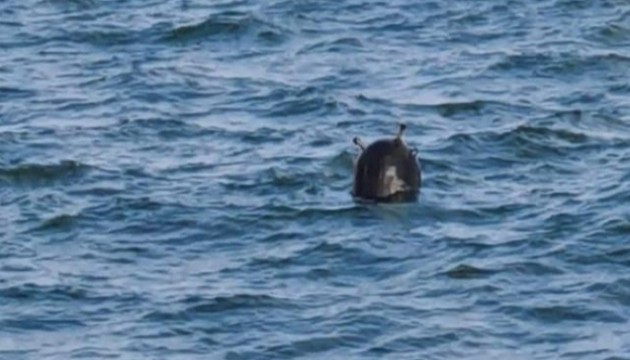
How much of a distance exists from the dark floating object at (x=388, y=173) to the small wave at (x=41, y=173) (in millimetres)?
3322

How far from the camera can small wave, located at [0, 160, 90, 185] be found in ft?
89.5

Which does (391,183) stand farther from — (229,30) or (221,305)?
(229,30)

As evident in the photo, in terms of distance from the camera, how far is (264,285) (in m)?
23.5

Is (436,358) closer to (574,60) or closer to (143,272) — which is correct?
(143,272)

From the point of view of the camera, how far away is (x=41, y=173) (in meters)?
27.4

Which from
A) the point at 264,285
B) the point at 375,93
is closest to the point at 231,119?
the point at 375,93

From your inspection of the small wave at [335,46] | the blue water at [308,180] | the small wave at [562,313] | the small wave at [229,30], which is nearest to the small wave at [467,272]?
the blue water at [308,180]

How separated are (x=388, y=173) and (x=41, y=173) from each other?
3.97 meters

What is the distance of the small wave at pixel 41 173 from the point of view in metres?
27.3

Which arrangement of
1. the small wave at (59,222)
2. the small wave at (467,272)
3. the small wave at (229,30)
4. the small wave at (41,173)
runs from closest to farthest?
1. the small wave at (467,272)
2. the small wave at (59,222)
3. the small wave at (41,173)
4. the small wave at (229,30)

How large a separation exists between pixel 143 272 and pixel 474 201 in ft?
13.0

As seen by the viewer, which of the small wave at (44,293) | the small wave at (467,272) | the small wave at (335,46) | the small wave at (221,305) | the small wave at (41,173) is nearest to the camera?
the small wave at (221,305)

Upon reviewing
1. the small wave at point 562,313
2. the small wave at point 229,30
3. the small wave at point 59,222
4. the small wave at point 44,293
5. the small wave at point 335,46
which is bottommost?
the small wave at point 562,313

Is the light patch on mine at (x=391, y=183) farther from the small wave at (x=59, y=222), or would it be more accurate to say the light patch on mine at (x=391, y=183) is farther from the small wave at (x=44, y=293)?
the small wave at (x=44, y=293)
